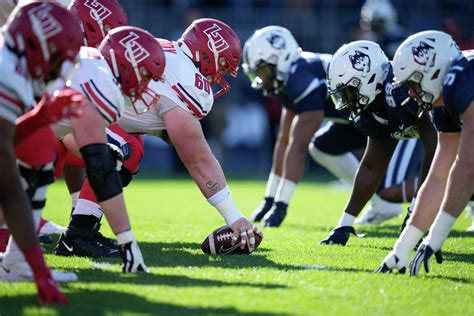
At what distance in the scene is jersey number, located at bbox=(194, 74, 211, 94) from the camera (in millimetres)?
6633

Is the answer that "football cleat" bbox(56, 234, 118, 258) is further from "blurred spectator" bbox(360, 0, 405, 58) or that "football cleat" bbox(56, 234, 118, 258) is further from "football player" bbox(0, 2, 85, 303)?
"blurred spectator" bbox(360, 0, 405, 58)

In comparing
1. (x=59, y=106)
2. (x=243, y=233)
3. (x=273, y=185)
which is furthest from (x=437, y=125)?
(x=273, y=185)

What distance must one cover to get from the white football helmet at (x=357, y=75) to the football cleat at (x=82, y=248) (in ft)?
7.04

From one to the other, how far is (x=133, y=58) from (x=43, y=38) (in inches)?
38.0

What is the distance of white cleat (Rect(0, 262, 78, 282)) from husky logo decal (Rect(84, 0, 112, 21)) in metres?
2.85

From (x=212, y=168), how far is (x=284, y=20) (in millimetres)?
12317

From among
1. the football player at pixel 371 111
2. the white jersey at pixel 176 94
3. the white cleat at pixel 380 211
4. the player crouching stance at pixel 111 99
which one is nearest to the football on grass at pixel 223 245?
the white jersey at pixel 176 94

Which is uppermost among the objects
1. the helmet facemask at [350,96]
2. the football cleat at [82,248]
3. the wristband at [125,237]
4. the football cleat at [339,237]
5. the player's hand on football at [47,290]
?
the helmet facemask at [350,96]

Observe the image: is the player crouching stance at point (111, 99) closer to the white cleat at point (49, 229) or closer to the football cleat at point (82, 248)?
the football cleat at point (82, 248)

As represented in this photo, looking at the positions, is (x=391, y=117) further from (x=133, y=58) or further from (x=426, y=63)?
(x=133, y=58)

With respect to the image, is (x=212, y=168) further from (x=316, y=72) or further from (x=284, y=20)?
(x=284, y=20)

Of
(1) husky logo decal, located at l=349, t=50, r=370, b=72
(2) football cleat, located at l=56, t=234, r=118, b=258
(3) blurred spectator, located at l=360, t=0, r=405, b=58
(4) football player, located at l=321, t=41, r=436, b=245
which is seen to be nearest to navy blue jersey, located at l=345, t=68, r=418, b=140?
(4) football player, located at l=321, t=41, r=436, b=245

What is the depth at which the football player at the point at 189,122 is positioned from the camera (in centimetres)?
655

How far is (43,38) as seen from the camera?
15.8ft
